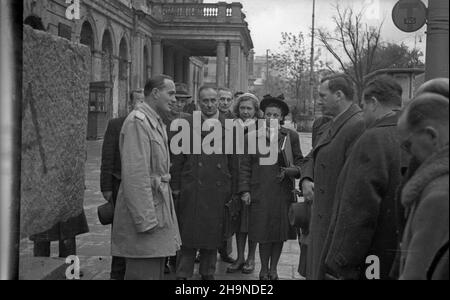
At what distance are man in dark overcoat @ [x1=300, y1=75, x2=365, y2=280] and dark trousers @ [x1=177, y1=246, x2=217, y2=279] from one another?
1396 millimetres

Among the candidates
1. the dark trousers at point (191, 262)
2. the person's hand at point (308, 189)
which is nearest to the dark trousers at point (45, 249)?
the dark trousers at point (191, 262)

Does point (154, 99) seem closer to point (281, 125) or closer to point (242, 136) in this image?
point (242, 136)

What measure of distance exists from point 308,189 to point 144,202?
123cm

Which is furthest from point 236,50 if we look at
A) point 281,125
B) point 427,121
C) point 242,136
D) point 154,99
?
point 427,121

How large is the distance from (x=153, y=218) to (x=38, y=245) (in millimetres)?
1681

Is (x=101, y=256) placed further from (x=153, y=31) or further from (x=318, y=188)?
(x=318, y=188)

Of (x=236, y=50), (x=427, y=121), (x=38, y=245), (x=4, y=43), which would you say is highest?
(x=236, y=50)

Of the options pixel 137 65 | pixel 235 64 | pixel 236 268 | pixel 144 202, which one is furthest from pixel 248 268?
pixel 235 64

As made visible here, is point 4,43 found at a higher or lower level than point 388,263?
higher

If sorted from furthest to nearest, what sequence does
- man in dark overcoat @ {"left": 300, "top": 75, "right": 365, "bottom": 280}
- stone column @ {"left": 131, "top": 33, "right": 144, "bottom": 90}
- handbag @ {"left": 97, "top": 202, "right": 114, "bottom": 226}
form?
1. stone column @ {"left": 131, "top": 33, "right": 144, "bottom": 90}
2. handbag @ {"left": 97, "top": 202, "right": 114, "bottom": 226}
3. man in dark overcoat @ {"left": 300, "top": 75, "right": 365, "bottom": 280}

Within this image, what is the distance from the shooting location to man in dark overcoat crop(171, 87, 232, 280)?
456 cm

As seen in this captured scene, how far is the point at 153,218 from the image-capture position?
3.34m

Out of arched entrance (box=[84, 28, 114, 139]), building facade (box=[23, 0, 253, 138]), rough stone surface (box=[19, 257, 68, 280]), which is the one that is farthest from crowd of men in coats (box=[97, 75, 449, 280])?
arched entrance (box=[84, 28, 114, 139])

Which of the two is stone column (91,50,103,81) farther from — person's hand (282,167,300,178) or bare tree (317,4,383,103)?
bare tree (317,4,383,103)
